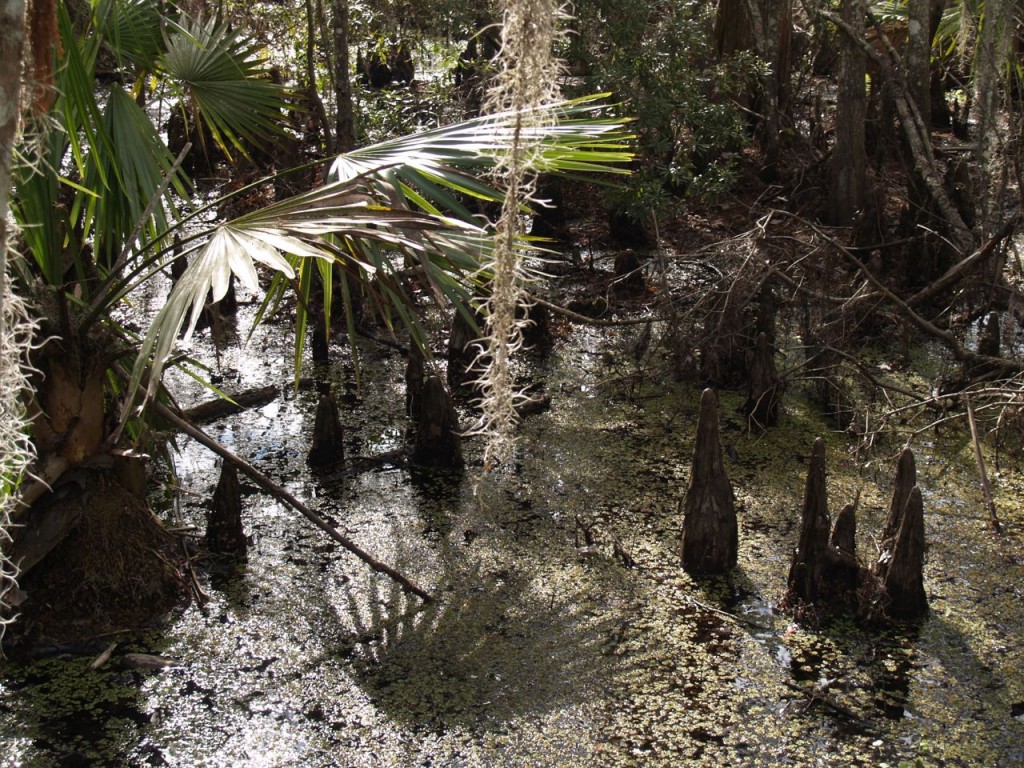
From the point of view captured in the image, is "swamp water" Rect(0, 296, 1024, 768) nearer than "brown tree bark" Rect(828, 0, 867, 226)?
Yes

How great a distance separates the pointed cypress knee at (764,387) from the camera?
545 centimetres

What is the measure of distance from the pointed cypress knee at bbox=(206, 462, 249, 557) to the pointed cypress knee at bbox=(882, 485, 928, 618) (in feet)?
7.89

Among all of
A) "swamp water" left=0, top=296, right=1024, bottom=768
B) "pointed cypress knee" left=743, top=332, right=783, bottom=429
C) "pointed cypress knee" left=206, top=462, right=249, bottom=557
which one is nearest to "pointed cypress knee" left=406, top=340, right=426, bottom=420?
"swamp water" left=0, top=296, right=1024, bottom=768

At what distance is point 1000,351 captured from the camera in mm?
6219

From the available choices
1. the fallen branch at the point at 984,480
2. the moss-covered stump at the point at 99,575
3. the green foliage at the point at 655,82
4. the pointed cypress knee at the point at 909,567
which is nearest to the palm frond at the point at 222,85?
the moss-covered stump at the point at 99,575

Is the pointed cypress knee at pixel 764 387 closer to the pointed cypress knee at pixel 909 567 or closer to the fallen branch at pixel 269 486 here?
the pointed cypress knee at pixel 909 567

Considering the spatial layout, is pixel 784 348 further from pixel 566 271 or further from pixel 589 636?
pixel 589 636

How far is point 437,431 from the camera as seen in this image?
507 centimetres

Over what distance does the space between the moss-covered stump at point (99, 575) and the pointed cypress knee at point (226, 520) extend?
→ 12.4 inches

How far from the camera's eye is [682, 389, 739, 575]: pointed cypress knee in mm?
4160

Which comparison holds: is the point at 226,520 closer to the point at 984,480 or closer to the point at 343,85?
the point at 984,480

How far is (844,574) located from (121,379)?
2.72m

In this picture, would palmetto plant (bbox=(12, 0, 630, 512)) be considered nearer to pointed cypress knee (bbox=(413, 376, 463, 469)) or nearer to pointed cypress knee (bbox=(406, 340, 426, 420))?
pointed cypress knee (bbox=(413, 376, 463, 469))

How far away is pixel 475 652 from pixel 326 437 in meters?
1.67
